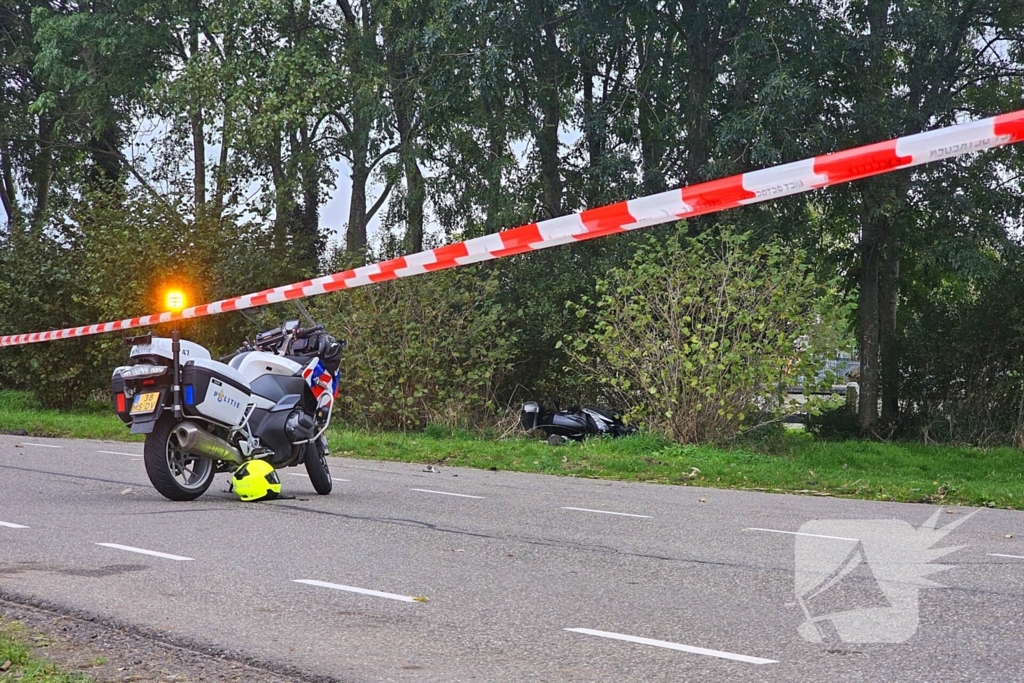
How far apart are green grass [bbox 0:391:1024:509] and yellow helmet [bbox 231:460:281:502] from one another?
4.46 m

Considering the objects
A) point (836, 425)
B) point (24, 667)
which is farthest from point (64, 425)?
point (836, 425)

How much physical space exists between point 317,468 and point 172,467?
1.20 m

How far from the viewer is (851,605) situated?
6000 millimetres

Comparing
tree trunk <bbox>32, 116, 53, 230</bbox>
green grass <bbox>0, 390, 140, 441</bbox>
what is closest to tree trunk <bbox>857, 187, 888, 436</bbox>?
green grass <bbox>0, 390, 140, 441</bbox>

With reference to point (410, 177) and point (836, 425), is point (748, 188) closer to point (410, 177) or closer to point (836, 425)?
point (410, 177)

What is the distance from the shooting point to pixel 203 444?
379 inches

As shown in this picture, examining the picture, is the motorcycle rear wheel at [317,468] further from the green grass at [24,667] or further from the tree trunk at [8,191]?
the tree trunk at [8,191]

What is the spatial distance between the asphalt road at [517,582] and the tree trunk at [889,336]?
15.5m

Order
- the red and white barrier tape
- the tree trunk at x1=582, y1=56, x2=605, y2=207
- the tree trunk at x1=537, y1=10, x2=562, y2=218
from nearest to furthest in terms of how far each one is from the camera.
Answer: the red and white barrier tape
the tree trunk at x1=582, y1=56, x2=605, y2=207
the tree trunk at x1=537, y1=10, x2=562, y2=218

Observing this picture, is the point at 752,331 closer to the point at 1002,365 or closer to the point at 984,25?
the point at 1002,365

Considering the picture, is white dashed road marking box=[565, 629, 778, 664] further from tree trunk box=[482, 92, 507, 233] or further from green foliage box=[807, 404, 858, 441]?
green foliage box=[807, 404, 858, 441]

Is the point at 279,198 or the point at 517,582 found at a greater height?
the point at 279,198

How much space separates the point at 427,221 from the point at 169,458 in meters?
17.4

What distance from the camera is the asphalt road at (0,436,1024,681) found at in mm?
5055
